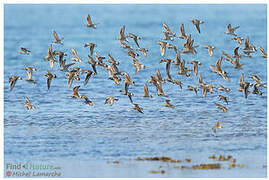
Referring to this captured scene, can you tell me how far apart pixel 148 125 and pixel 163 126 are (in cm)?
42

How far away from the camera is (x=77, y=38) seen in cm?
4528

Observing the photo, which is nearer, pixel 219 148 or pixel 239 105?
pixel 219 148

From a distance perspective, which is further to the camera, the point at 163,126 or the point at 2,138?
the point at 163,126

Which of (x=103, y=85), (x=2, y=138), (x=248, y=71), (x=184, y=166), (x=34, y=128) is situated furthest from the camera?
(x=248, y=71)

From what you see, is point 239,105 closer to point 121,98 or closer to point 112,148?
point 121,98

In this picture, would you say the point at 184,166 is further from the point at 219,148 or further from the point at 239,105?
the point at 239,105

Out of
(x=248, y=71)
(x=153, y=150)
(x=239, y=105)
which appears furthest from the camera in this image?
(x=248, y=71)

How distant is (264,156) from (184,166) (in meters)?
1.97

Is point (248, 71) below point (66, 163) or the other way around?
the other way around

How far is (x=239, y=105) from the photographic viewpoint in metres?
22.1

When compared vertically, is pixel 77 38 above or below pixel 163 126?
above

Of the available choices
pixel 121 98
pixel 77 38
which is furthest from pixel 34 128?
pixel 77 38

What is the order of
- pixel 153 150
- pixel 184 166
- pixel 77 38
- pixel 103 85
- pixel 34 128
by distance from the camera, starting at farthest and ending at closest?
pixel 77 38
pixel 103 85
pixel 34 128
pixel 153 150
pixel 184 166

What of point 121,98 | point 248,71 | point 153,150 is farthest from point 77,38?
point 153,150
